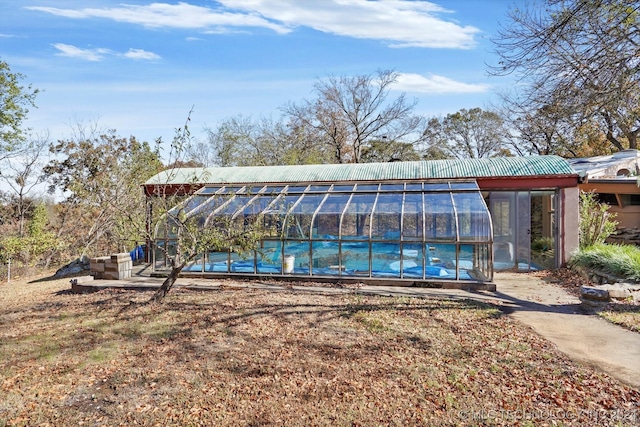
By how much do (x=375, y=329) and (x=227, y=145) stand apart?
2230 cm

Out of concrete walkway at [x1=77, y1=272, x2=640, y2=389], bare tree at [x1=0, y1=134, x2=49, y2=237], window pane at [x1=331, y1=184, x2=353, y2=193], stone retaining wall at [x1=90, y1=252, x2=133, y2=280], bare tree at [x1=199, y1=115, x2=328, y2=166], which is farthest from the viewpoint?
bare tree at [x1=199, y1=115, x2=328, y2=166]

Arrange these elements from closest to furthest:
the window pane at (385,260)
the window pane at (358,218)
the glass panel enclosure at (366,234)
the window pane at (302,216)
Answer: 1. the glass panel enclosure at (366,234)
2. the window pane at (385,260)
3. the window pane at (358,218)
4. the window pane at (302,216)

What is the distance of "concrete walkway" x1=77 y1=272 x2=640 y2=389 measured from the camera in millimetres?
5215

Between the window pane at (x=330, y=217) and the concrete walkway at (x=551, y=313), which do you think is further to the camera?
the window pane at (x=330, y=217)

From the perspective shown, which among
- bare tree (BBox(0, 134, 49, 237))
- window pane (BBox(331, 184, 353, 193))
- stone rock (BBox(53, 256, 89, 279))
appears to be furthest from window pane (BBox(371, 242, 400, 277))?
bare tree (BBox(0, 134, 49, 237))

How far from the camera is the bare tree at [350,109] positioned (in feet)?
86.8

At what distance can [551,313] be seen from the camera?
744 cm

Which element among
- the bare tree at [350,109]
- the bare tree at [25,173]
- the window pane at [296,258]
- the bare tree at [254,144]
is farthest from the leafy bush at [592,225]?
the bare tree at [25,173]

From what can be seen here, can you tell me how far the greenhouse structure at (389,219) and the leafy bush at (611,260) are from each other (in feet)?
2.19

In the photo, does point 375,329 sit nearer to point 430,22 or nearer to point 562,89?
point 562,89

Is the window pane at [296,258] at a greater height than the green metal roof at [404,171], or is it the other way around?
the green metal roof at [404,171]

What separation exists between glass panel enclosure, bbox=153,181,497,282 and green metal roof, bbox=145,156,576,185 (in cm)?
85

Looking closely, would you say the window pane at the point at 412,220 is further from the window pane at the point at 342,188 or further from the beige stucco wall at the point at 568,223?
the beige stucco wall at the point at 568,223

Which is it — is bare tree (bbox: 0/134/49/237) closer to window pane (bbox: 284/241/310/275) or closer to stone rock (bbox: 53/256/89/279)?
stone rock (bbox: 53/256/89/279)
